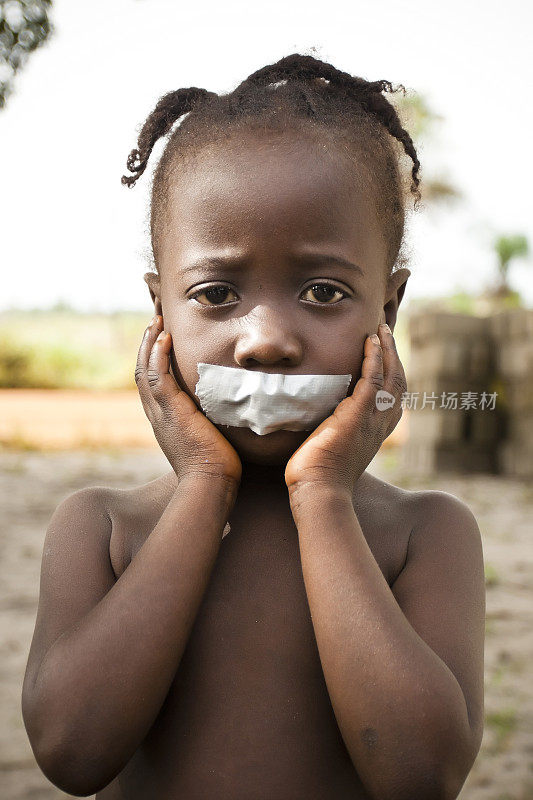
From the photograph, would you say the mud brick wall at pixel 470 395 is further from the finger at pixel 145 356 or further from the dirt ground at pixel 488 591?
the finger at pixel 145 356

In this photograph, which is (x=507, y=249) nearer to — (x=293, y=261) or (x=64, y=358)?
(x=64, y=358)

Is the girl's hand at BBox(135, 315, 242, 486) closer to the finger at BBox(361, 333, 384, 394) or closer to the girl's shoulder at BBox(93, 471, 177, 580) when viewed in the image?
the girl's shoulder at BBox(93, 471, 177, 580)

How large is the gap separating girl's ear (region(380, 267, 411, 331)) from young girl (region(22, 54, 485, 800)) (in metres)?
0.08

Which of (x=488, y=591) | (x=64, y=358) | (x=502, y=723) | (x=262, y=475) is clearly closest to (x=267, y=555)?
(x=262, y=475)

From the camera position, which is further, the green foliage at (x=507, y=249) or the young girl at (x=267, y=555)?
the green foliage at (x=507, y=249)

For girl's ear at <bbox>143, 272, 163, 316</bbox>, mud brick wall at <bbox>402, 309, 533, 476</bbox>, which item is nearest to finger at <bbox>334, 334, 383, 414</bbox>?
girl's ear at <bbox>143, 272, 163, 316</bbox>

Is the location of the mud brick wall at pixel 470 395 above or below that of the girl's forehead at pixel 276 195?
below

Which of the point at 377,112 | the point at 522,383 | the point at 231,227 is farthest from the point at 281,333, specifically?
the point at 522,383

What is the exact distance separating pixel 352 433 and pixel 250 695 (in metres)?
0.53

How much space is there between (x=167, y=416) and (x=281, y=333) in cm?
32

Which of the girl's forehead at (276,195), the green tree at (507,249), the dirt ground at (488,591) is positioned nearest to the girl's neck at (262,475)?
the girl's forehead at (276,195)

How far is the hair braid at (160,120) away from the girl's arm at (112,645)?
849 millimetres

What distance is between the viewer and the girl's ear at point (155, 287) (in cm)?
167

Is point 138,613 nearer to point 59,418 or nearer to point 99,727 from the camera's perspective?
point 99,727
